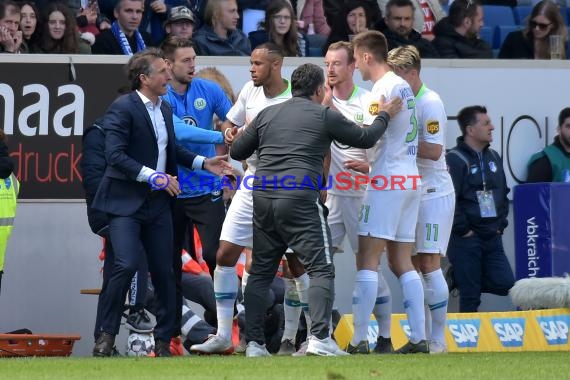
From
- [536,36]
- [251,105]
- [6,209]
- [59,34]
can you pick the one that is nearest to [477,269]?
[536,36]

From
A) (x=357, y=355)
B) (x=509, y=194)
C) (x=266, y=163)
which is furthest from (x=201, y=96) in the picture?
(x=509, y=194)

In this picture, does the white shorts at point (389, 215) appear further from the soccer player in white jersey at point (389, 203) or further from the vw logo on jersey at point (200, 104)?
the vw logo on jersey at point (200, 104)

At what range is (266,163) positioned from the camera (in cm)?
966

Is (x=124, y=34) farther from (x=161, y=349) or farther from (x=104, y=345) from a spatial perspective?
(x=104, y=345)

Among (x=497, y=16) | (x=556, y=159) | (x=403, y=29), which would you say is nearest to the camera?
(x=556, y=159)

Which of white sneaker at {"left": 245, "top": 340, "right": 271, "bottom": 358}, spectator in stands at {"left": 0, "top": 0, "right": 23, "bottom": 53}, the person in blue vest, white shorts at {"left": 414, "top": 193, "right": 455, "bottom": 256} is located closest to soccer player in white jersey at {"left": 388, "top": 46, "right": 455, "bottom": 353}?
white shorts at {"left": 414, "top": 193, "right": 455, "bottom": 256}

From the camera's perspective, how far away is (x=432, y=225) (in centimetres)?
1045

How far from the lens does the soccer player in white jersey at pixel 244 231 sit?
33.6 feet

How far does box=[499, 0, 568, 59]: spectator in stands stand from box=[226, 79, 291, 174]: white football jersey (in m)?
4.74

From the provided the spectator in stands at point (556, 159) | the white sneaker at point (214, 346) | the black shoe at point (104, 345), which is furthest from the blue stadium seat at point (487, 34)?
the black shoe at point (104, 345)

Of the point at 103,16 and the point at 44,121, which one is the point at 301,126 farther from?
the point at 103,16

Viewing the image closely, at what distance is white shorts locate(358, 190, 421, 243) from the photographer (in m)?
9.98

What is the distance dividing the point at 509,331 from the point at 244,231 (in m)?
3.18

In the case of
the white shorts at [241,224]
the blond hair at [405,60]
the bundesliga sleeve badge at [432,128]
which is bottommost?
the white shorts at [241,224]
